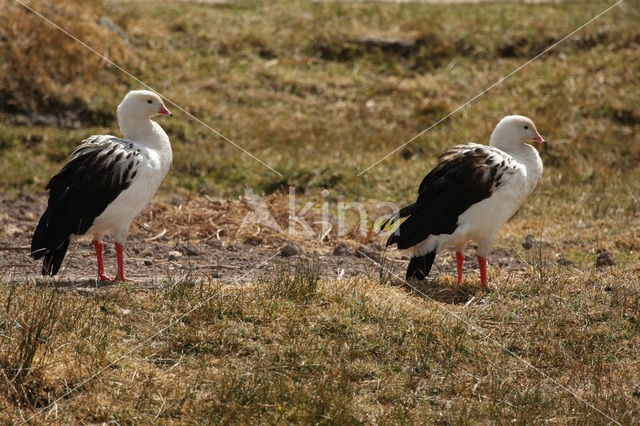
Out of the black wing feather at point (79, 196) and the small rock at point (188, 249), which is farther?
the small rock at point (188, 249)

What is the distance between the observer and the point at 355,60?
15.1 metres

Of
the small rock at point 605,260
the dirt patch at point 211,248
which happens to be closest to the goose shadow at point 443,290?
the dirt patch at point 211,248

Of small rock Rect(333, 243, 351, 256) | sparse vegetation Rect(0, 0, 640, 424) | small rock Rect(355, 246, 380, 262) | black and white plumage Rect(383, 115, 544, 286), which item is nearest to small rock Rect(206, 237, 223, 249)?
sparse vegetation Rect(0, 0, 640, 424)

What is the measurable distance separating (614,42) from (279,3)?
22.6 ft

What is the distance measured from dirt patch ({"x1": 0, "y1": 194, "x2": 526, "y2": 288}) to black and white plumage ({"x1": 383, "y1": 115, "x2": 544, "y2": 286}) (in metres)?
0.60

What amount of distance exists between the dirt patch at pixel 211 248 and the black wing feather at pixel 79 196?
312 mm

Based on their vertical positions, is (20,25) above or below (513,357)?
above

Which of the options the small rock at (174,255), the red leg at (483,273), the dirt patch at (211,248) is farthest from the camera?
the small rock at (174,255)

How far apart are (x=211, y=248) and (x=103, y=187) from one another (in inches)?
79.4

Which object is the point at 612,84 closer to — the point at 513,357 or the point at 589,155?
the point at 589,155

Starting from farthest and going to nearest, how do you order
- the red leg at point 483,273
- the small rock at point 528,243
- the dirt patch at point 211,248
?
the small rock at point 528,243 → the dirt patch at point 211,248 → the red leg at point 483,273

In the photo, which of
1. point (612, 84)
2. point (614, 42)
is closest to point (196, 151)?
point (612, 84)

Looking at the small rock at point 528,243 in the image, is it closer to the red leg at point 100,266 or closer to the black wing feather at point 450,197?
the black wing feather at point 450,197

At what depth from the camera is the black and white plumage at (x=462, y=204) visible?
22.6ft
